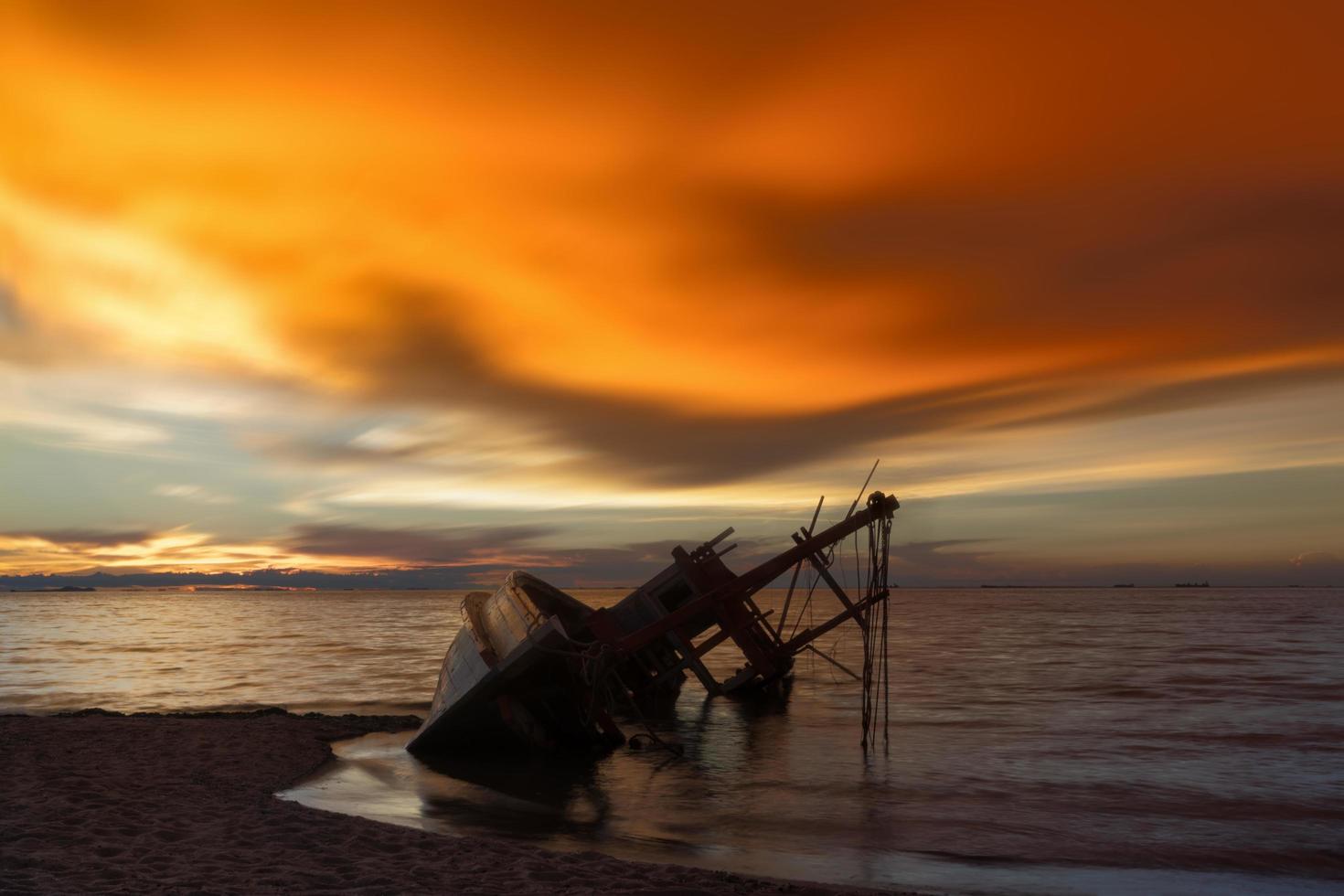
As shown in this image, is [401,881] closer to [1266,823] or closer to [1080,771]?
[1266,823]

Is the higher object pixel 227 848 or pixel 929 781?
pixel 227 848

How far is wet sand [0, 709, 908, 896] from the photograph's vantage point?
9.30 m


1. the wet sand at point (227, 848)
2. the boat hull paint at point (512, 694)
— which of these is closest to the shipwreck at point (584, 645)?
the boat hull paint at point (512, 694)

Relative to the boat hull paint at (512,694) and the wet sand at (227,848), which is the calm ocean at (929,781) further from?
the wet sand at (227,848)

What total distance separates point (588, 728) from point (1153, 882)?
11.6 metres

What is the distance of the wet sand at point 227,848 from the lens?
930 cm

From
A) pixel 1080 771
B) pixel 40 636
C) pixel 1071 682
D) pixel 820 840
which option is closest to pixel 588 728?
pixel 820 840

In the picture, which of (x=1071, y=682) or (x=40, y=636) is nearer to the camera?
(x=1071, y=682)

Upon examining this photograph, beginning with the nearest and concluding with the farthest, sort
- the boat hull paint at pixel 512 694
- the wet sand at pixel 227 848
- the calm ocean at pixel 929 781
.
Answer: the wet sand at pixel 227 848, the calm ocean at pixel 929 781, the boat hull paint at pixel 512 694

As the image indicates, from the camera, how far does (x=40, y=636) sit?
74438 mm

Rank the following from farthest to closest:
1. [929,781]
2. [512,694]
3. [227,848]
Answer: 1. [512,694]
2. [929,781]
3. [227,848]

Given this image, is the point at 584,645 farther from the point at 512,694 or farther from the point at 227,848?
the point at 227,848

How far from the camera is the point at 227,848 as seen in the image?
34.6 ft

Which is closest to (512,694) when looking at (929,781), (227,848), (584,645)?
(584,645)
